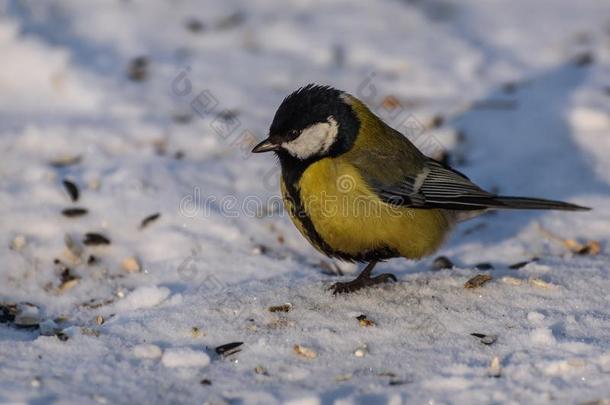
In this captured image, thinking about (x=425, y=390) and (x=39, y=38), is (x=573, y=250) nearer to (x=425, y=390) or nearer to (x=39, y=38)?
(x=425, y=390)

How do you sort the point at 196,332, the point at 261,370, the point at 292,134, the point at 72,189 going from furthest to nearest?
the point at 72,189, the point at 292,134, the point at 196,332, the point at 261,370

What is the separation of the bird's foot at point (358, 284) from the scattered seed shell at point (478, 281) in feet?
1.52

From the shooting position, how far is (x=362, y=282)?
15.7ft

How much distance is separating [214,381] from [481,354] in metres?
1.24

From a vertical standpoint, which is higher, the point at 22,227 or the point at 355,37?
the point at 355,37

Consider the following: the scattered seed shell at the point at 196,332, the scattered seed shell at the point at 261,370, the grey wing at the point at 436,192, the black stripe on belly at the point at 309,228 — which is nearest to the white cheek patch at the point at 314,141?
the black stripe on belly at the point at 309,228

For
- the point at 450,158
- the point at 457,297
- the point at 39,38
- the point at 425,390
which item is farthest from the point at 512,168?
the point at 39,38

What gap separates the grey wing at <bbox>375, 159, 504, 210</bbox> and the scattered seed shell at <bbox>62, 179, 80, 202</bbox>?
2.17 metres

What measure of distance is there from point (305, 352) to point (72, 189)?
95.3 inches

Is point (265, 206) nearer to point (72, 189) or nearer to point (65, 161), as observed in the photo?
point (72, 189)

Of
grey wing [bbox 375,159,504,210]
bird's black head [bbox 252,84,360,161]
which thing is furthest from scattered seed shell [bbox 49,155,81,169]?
grey wing [bbox 375,159,504,210]

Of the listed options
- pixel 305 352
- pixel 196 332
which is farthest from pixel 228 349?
pixel 305 352

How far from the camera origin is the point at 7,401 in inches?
133

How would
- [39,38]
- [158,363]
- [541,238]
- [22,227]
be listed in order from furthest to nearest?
[39,38] < [541,238] < [22,227] < [158,363]
